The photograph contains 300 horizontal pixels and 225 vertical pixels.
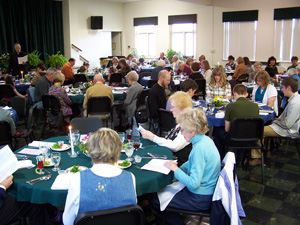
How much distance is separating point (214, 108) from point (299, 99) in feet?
4.18

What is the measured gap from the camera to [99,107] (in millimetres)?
6219

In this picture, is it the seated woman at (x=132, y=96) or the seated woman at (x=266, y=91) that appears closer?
the seated woman at (x=266, y=91)

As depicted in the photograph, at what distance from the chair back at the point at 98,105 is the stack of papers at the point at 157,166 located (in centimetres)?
327

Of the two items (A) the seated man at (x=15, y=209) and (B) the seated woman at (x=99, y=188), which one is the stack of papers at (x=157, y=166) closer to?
(B) the seated woman at (x=99, y=188)

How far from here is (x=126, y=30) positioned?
1803 centimetres

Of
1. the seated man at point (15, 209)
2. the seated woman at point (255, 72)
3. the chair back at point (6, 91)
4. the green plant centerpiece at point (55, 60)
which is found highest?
the green plant centerpiece at point (55, 60)

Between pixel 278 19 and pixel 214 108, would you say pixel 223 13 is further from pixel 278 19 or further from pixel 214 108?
pixel 214 108

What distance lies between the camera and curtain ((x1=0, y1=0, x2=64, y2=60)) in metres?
12.8

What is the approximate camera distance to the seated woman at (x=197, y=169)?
263 centimetres

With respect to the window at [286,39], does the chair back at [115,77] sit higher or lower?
lower

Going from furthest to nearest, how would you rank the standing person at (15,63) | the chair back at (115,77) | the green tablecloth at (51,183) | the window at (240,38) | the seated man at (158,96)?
the window at (240,38), the standing person at (15,63), the chair back at (115,77), the seated man at (158,96), the green tablecloth at (51,183)

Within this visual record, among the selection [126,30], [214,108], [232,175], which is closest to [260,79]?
[214,108]

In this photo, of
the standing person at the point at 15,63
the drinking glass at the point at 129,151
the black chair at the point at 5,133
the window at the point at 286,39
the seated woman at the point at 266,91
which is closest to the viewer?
the drinking glass at the point at 129,151

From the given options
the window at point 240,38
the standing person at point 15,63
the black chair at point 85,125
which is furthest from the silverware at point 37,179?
the window at point 240,38
